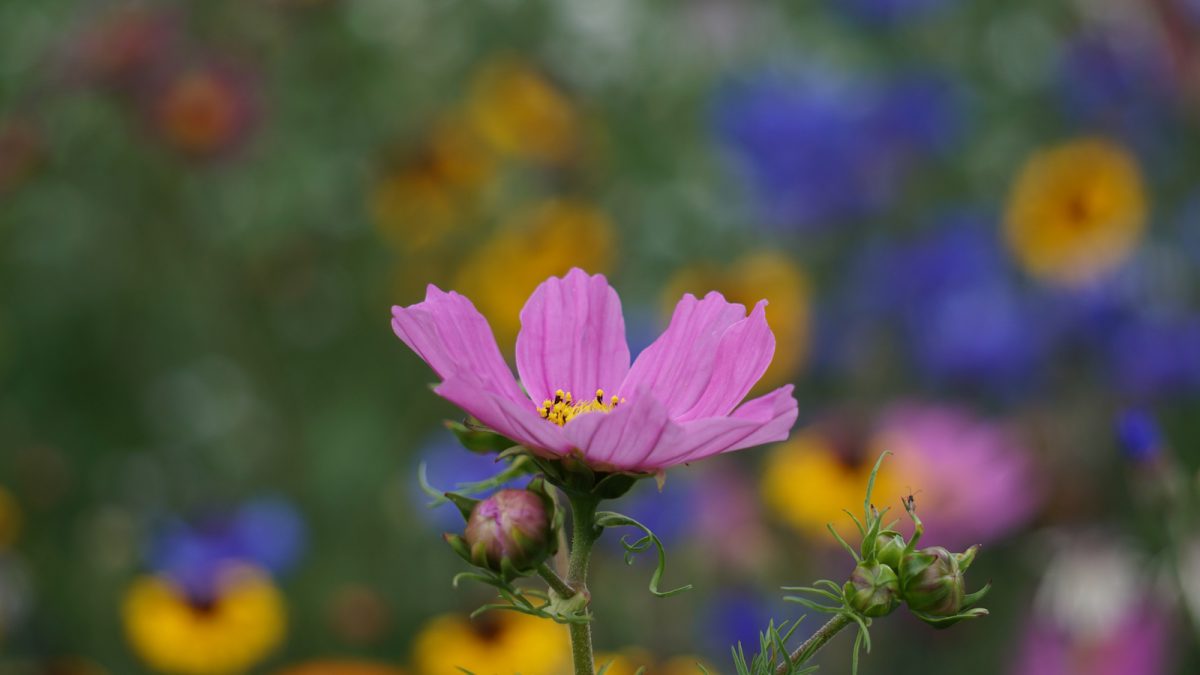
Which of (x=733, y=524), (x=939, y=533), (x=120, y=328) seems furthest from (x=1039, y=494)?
(x=120, y=328)

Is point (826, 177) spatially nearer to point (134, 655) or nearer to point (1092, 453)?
point (1092, 453)

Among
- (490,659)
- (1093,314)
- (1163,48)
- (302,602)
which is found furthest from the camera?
(1163,48)

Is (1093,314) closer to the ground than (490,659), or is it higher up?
higher up

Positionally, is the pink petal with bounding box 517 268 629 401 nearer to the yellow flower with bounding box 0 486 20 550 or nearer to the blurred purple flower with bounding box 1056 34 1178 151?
the yellow flower with bounding box 0 486 20 550

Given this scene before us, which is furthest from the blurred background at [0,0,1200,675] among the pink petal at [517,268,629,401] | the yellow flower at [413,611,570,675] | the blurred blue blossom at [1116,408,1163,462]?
the pink petal at [517,268,629,401]

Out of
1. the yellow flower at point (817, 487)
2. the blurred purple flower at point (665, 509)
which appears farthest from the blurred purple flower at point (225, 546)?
the yellow flower at point (817, 487)

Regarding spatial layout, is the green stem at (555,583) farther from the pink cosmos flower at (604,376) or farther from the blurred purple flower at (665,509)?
the blurred purple flower at (665,509)
